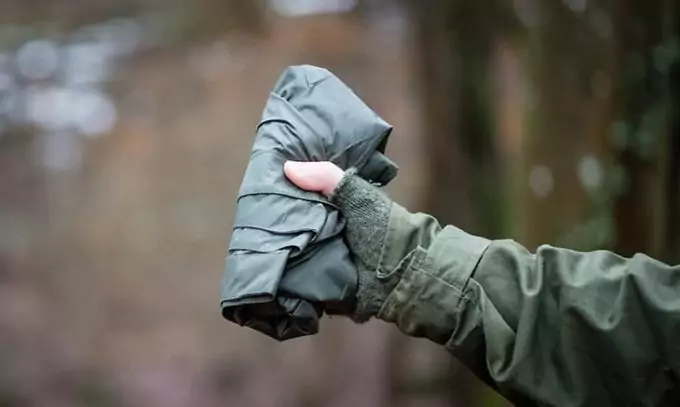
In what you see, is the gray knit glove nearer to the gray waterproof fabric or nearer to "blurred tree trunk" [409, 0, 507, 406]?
the gray waterproof fabric

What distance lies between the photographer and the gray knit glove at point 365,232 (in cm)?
101

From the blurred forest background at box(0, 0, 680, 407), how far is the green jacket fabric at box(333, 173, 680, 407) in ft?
5.71

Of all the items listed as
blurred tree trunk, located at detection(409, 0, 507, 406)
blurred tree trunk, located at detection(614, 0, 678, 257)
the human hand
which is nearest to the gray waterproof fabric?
the human hand

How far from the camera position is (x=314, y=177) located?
105 centimetres

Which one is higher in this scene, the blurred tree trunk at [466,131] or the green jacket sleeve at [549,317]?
the green jacket sleeve at [549,317]

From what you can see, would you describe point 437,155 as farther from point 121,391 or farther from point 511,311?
point 511,311

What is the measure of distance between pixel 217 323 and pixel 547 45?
1.81 m

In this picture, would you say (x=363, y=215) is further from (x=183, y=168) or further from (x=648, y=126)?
(x=183, y=168)

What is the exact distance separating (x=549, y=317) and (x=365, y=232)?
0.24m

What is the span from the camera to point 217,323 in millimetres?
3475

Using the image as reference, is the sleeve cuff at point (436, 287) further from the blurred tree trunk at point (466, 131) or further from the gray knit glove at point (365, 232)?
the blurred tree trunk at point (466, 131)

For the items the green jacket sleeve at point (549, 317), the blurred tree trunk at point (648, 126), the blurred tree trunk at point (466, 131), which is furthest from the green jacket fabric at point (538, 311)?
the blurred tree trunk at point (466, 131)

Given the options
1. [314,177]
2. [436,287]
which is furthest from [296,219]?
[436,287]

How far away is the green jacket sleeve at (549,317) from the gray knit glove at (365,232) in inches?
0.9
